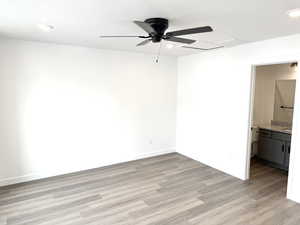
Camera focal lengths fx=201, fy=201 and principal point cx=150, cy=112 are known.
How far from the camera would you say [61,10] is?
2105 millimetres

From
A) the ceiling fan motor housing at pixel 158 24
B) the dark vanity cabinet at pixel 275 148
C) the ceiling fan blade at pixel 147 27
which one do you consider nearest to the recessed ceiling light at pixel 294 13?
the ceiling fan motor housing at pixel 158 24

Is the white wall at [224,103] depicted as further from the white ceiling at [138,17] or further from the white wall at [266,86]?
the white wall at [266,86]

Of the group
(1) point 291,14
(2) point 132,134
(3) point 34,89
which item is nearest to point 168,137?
(2) point 132,134

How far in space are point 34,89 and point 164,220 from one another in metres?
3.00

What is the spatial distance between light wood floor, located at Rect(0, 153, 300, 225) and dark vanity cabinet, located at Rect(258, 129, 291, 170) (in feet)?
0.74

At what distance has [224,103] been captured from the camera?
13.1ft

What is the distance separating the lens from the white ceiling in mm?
1929

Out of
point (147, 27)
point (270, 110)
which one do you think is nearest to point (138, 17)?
point (147, 27)

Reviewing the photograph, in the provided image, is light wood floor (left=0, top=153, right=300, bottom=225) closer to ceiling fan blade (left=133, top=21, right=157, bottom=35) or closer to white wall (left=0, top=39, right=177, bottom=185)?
white wall (left=0, top=39, right=177, bottom=185)

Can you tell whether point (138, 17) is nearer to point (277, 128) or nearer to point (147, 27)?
point (147, 27)

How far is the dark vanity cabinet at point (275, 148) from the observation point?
401 cm

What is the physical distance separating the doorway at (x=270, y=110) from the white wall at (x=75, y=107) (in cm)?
204

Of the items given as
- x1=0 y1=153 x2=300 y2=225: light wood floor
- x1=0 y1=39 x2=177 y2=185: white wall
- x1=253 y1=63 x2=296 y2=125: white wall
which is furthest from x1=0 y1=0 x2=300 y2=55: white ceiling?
x1=0 y1=153 x2=300 y2=225: light wood floor

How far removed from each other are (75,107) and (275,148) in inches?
165
